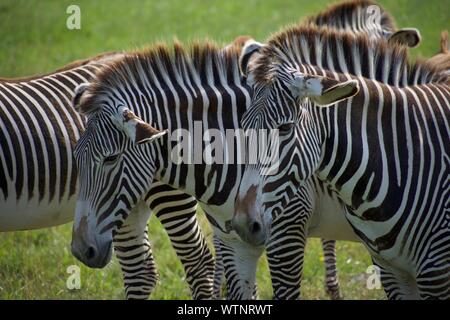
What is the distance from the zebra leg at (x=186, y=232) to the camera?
7137 mm

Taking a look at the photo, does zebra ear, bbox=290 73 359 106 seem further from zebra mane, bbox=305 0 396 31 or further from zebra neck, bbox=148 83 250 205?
zebra mane, bbox=305 0 396 31

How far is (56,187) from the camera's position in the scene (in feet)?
23.7

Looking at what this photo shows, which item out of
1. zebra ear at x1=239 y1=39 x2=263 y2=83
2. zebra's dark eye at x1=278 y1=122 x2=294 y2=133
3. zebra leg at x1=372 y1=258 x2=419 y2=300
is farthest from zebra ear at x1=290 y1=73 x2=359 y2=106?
zebra leg at x1=372 y1=258 x2=419 y2=300

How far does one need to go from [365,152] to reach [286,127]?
0.66m

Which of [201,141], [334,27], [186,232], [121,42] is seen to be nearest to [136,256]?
[186,232]

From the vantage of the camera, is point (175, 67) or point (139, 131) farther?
point (175, 67)

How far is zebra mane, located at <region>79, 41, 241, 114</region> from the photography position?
6.25 m

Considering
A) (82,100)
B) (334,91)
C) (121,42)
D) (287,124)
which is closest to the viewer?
(334,91)

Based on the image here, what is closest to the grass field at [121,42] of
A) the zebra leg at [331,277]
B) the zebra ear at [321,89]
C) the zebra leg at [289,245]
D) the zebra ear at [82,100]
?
the zebra leg at [331,277]

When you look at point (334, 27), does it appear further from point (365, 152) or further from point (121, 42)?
point (121, 42)

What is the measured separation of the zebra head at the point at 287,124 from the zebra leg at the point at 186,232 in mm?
1896

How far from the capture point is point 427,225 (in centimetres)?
554
